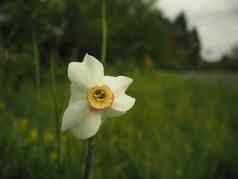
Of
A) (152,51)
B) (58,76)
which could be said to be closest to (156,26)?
(152,51)

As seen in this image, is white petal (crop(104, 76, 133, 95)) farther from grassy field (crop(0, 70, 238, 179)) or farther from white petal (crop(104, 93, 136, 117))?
grassy field (crop(0, 70, 238, 179))

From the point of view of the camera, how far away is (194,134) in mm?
1855

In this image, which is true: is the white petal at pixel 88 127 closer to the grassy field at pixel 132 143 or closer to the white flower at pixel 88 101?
the white flower at pixel 88 101

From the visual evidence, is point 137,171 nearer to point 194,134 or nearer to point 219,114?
point 194,134

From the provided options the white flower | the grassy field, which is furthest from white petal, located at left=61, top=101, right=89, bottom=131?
the grassy field

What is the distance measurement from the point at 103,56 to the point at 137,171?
2.36 ft

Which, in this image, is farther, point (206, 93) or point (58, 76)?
point (58, 76)

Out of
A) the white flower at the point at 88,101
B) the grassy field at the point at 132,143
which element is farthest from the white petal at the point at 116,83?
the grassy field at the point at 132,143

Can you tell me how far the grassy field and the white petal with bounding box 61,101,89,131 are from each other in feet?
0.35

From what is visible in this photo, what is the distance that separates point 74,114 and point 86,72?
7 centimetres

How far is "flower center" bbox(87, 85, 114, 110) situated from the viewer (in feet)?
1.67

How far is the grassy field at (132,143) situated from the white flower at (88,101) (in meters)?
0.10

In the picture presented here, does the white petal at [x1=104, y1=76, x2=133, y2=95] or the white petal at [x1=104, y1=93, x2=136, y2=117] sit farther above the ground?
the white petal at [x1=104, y1=76, x2=133, y2=95]

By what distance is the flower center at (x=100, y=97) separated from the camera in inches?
20.0
